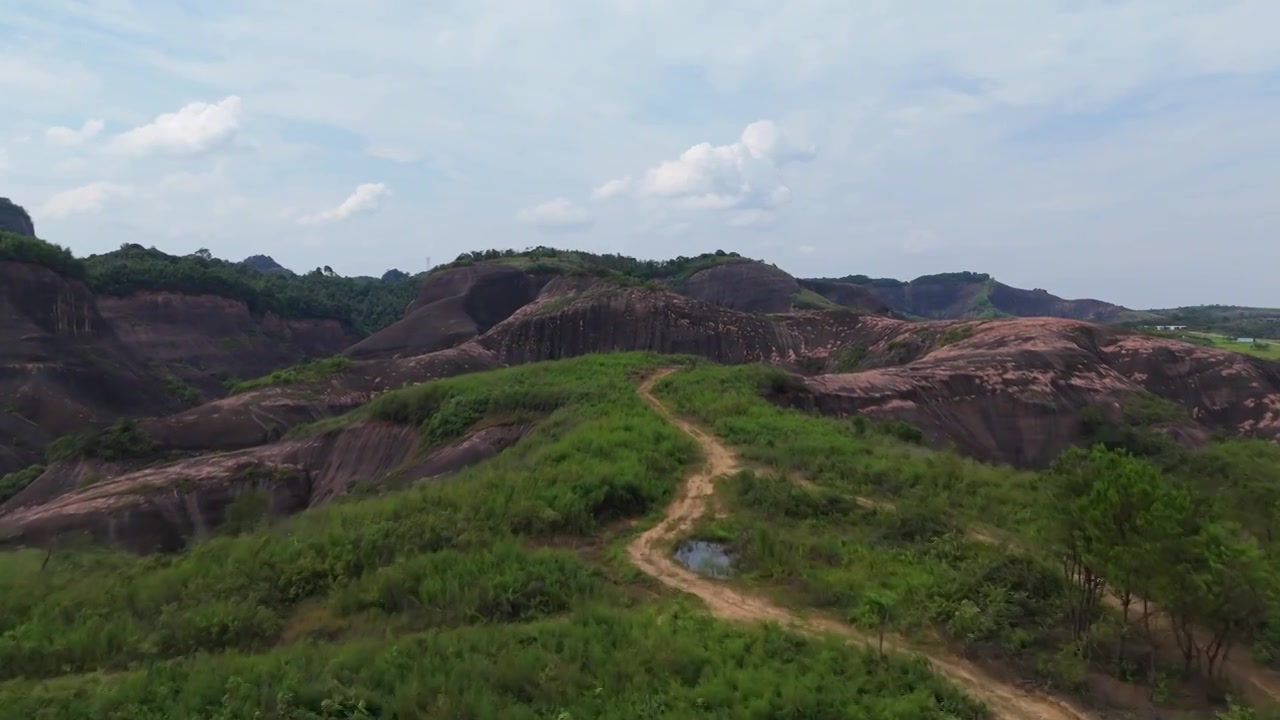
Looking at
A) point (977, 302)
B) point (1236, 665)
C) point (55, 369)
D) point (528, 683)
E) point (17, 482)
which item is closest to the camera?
point (528, 683)

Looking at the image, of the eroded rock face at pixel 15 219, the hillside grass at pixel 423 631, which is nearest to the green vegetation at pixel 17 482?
the hillside grass at pixel 423 631

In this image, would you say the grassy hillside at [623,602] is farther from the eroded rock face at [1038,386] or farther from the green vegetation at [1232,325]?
the green vegetation at [1232,325]

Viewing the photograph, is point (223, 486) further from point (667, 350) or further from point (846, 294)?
point (846, 294)

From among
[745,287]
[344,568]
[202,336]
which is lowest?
[344,568]

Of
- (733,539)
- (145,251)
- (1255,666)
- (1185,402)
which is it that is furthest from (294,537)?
(145,251)

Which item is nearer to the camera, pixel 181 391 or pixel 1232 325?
pixel 181 391

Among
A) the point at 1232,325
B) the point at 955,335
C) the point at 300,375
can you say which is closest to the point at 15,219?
the point at 300,375

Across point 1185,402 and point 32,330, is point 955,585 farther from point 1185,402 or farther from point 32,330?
point 32,330
